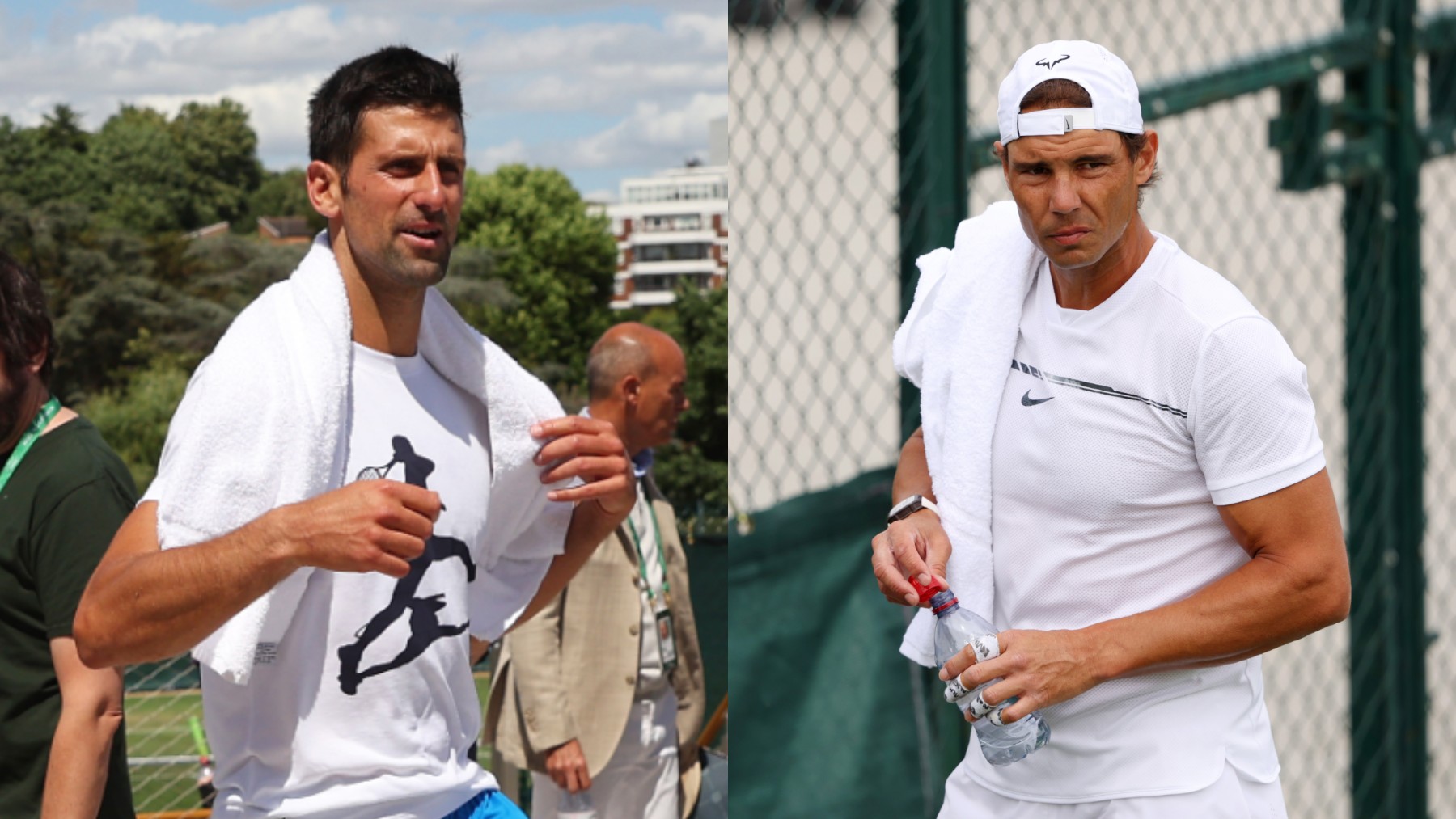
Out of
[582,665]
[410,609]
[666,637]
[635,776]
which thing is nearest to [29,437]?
[410,609]

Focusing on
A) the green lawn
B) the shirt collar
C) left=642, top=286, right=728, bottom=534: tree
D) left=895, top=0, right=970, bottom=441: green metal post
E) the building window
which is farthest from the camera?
the building window

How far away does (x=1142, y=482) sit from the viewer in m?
1.88

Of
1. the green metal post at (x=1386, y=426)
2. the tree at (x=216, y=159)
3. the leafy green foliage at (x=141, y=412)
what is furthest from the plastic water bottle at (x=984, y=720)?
the tree at (x=216, y=159)

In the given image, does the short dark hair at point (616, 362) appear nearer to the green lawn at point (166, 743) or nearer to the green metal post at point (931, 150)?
the green metal post at point (931, 150)

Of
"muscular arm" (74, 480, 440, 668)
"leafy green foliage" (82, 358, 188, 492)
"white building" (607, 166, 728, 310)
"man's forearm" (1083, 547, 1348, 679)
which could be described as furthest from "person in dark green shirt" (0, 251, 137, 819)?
"white building" (607, 166, 728, 310)

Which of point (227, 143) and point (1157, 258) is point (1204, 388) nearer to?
point (1157, 258)

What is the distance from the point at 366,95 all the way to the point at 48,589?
40.7 inches

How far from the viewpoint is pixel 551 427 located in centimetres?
250

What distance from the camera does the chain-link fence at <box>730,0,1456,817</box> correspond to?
3.30m

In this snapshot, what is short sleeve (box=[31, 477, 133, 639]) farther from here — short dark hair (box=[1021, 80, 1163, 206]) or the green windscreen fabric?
short dark hair (box=[1021, 80, 1163, 206])

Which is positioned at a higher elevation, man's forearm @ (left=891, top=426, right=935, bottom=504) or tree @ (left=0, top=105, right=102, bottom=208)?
tree @ (left=0, top=105, right=102, bottom=208)

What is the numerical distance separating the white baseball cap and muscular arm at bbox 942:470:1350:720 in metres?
0.52

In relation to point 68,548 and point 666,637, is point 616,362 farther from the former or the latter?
point 68,548

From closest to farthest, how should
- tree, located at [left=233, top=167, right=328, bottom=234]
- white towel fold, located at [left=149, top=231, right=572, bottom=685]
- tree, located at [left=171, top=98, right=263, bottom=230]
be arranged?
white towel fold, located at [left=149, top=231, right=572, bottom=685] → tree, located at [left=233, top=167, right=328, bottom=234] → tree, located at [left=171, top=98, right=263, bottom=230]
